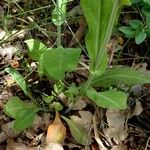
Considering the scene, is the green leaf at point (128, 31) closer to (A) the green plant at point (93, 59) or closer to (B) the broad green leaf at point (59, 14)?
(A) the green plant at point (93, 59)

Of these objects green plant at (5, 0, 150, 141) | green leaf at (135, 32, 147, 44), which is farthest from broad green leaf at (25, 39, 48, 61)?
green leaf at (135, 32, 147, 44)

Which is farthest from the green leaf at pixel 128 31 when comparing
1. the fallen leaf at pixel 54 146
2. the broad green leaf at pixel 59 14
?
the fallen leaf at pixel 54 146

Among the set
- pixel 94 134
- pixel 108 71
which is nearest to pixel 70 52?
pixel 108 71

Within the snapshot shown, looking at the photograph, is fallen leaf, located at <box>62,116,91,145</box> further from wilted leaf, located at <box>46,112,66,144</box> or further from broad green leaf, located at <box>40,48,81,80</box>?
broad green leaf, located at <box>40,48,81,80</box>

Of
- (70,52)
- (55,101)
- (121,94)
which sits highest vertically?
(70,52)

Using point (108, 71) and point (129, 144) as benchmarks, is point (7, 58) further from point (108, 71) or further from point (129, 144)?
point (129, 144)

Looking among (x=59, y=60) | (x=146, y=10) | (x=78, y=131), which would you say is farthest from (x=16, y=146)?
(x=146, y=10)
